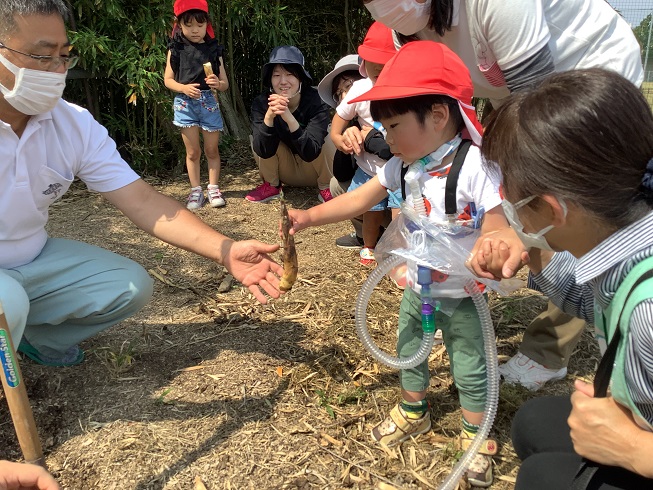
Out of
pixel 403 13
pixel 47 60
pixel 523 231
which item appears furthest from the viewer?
pixel 47 60

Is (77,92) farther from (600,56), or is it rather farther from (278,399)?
(600,56)

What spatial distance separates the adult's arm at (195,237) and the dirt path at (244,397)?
486mm

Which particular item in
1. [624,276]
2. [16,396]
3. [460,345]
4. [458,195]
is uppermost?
[624,276]

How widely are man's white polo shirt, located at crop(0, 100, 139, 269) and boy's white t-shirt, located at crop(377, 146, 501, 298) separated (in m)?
1.36

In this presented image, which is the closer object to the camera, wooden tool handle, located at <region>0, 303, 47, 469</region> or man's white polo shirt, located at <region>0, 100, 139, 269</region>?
wooden tool handle, located at <region>0, 303, 47, 469</region>

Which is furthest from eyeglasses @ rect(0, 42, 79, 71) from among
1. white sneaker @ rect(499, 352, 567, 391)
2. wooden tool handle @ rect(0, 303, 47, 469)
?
white sneaker @ rect(499, 352, 567, 391)

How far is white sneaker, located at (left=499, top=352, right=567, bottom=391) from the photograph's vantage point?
267 centimetres

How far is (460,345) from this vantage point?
2.17m

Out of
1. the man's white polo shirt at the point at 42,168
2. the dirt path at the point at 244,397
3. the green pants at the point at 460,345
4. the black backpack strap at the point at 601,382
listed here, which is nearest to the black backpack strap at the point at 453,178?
the green pants at the point at 460,345

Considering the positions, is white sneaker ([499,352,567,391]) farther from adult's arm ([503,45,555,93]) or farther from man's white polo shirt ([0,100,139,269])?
man's white polo shirt ([0,100,139,269])

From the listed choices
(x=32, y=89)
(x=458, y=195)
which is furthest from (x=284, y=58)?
(x=458, y=195)

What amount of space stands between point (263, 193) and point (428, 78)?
11.3 ft

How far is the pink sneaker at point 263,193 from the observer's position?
5.23 meters

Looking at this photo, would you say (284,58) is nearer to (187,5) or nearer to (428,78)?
(187,5)
